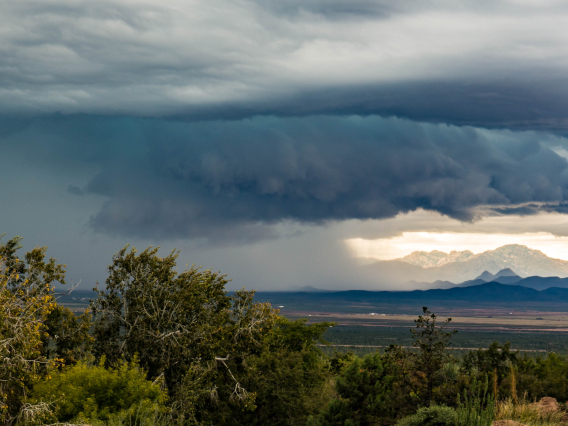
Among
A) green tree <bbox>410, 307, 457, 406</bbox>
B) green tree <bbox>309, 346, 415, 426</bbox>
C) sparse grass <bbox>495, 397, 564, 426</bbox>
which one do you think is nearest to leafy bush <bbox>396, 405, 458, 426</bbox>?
green tree <bbox>410, 307, 457, 406</bbox>

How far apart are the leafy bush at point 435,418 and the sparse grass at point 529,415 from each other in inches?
165

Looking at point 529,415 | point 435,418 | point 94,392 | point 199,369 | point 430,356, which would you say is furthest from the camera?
point 199,369

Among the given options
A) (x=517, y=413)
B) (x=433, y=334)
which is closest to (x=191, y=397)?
(x=433, y=334)

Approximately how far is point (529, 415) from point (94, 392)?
1590 cm

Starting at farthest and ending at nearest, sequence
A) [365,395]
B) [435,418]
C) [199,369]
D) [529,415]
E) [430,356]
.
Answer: [199,369]
[365,395]
[430,356]
[529,415]
[435,418]

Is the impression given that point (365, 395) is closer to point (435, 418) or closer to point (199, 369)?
point (435, 418)

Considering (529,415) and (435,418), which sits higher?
(435,418)

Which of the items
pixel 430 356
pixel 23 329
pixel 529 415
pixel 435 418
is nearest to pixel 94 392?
pixel 23 329

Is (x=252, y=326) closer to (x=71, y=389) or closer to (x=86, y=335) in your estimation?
(x=86, y=335)

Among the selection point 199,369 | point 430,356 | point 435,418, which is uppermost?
point 430,356

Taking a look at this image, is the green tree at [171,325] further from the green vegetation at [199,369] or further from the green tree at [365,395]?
the green tree at [365,395]

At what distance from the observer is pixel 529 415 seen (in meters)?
21.0

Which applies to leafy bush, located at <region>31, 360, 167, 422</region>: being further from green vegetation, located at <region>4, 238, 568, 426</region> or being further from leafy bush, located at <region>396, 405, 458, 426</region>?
leafy bush, located at <region>396, 405, 458, 426</region>

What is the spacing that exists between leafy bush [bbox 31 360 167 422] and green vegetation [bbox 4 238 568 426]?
0.17 ft
